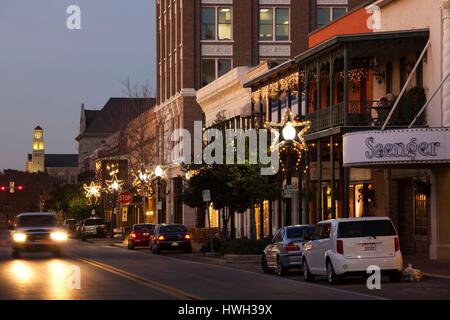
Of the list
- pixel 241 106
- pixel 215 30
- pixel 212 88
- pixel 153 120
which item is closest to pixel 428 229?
pixel 241 106

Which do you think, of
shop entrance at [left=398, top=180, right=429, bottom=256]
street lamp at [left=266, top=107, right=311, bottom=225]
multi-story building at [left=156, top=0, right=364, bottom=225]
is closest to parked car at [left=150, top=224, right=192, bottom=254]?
street lamp at [left=266, top=107, right=311, bottom=225]

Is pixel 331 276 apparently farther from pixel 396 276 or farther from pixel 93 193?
pixel 93 193

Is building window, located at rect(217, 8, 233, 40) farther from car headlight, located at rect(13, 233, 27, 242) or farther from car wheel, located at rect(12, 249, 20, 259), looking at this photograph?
car wheel, located at rect(12, 249, 20, 259)

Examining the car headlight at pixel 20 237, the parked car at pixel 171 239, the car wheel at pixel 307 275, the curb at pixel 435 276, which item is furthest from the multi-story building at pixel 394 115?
the car headlight at pixel 20 237

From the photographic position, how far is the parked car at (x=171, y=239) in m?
50.6

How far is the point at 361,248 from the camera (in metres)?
25.6

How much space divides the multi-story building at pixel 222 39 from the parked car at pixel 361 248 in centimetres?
4920

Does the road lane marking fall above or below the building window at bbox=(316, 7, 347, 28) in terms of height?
below

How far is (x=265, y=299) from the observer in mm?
21438

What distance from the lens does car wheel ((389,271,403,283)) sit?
26203 millimetres

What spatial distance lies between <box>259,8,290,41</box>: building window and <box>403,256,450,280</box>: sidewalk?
4192 centimetres

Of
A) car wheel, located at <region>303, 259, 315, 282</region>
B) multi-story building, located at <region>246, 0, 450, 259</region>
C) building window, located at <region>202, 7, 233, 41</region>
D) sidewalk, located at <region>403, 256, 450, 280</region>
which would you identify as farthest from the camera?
→ building window, located at <region>202, 7, 233, 41</region>

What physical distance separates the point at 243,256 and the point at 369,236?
48.4 feet

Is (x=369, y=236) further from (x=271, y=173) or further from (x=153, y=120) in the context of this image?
(x=153, y=120)
